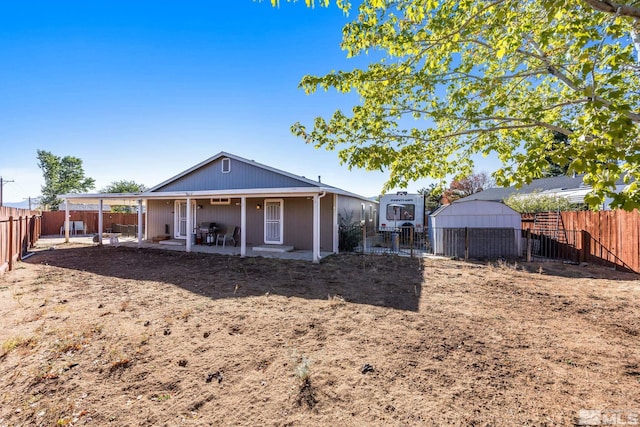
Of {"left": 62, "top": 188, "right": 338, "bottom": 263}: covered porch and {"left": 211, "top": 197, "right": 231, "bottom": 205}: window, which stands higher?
{"left": 211, "top": 197, "right": 231, "bottom": 205}: window

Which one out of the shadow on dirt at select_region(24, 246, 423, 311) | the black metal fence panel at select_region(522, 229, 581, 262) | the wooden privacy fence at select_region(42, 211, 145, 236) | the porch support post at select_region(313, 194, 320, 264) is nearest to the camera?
the shadow on dirt at select_region(24, 246, 423, 311)

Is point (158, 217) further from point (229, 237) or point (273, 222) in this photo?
point (273, 222)

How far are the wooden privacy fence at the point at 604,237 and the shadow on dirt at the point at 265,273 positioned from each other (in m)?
5.51

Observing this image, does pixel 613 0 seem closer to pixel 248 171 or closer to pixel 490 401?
pixel 490 401

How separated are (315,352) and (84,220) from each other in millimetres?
25418

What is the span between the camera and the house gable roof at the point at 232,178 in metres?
11.6

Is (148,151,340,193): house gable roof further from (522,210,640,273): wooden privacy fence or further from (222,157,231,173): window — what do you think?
(522,210,640,273): wooden privacy fence

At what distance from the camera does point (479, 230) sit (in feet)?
34.2

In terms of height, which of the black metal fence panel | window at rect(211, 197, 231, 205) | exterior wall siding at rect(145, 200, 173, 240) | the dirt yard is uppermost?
window at rect(211, 197, 231, 205)

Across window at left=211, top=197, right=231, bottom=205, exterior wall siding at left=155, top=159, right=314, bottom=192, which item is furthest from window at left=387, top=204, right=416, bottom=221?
window at left=211, top=197, right=231, bottom=205

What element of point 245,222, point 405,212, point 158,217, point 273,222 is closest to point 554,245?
point 405,212

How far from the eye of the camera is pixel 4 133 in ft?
60.7

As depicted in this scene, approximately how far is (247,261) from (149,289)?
370 centimetres

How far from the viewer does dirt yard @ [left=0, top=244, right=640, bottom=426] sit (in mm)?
2377
